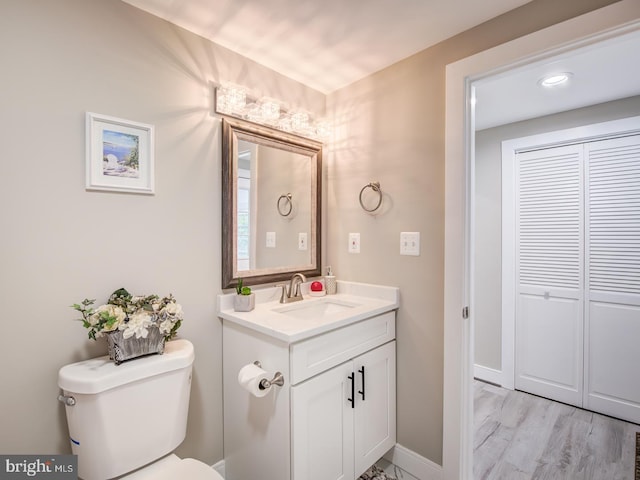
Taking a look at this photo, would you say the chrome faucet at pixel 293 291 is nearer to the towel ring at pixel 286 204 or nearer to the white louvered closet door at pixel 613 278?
the towel ring at pixel 286 204

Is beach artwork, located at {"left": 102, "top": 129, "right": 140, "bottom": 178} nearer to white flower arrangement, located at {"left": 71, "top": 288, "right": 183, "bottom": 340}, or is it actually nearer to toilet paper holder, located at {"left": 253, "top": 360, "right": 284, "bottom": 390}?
white flower arrangement, located at {"left": 71, "top": 288, "right": 183, "bottom": 340}

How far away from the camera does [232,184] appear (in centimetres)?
169

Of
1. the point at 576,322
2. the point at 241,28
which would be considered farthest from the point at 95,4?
the point at 576,322

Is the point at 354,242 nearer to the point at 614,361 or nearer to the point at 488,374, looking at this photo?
the point at 488,374

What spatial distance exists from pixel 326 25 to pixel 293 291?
4.61ft

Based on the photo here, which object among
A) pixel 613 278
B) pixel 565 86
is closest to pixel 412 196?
pixel 565 86

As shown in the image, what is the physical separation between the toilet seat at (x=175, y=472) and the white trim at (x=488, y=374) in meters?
2.43

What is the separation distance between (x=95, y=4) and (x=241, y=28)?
0.59 metres

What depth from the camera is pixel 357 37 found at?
5.31 ft

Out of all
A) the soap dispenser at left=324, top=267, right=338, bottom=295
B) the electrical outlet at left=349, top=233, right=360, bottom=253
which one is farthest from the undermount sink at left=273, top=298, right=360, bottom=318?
the electrical outlet at left=349, top=233, right=360, bottom=253

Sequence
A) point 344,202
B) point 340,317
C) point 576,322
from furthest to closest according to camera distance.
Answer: point 576,322
point 344,202
point 340,317

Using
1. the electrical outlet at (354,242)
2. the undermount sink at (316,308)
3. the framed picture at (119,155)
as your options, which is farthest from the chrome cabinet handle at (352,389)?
the framed picture at (119,155)

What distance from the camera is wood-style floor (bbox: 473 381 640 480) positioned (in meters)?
1.78

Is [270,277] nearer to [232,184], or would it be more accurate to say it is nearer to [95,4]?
[232,184]
